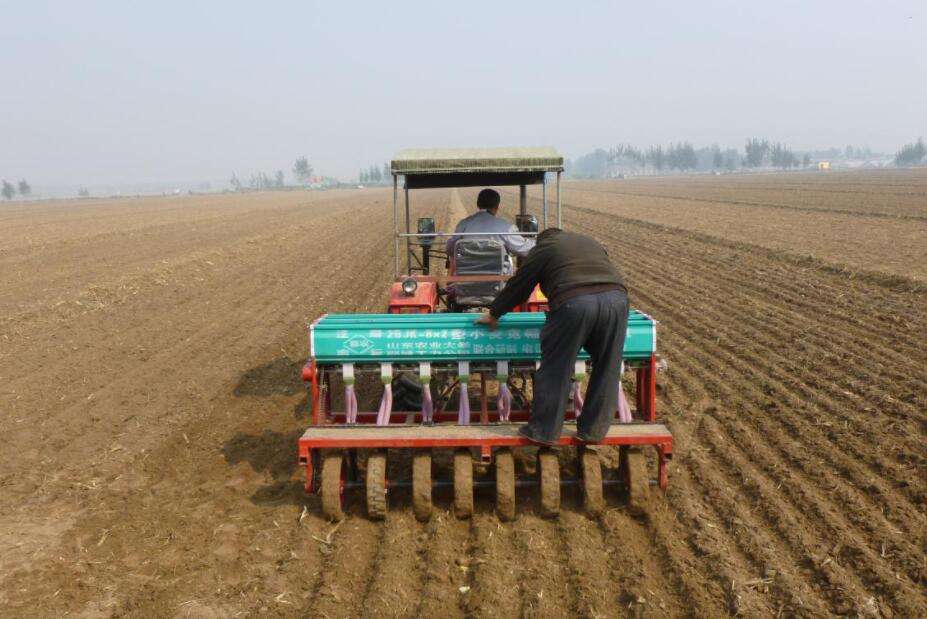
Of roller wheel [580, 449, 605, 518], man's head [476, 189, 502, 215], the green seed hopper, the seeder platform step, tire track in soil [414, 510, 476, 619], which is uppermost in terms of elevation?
man's head [476, 189, 502, 215]

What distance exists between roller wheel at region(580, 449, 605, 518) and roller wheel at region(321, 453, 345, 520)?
152 centimetres

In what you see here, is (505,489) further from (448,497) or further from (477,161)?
(477,161)

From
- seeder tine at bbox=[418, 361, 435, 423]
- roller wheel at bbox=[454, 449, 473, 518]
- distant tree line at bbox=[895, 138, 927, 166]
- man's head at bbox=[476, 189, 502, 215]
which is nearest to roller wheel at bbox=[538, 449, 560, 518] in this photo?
roller wheel at bbox=[454, 449, 473, 518]

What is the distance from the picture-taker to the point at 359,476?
17.3ft

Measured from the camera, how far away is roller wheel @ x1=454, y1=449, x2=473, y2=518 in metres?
4.44

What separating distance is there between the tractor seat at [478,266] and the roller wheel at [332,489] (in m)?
2.37

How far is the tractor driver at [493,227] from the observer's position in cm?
653

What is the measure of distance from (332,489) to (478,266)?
8.95ft

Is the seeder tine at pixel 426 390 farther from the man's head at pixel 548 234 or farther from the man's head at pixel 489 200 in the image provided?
the man's head at pixel 489 200

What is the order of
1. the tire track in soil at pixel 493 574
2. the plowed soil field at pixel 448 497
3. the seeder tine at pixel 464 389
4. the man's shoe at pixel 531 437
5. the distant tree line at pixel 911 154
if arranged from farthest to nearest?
1. the distant tree line at pixel 911 154
2. the seeder tine at pixel 464 389
3. the man's shoe at pixel 531 437
4. the plowed soil field at pixel 448 497
5. the tire track in soil at pixel 493 574

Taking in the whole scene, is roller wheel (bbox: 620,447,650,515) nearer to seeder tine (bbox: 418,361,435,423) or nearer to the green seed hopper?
the green seed hopper

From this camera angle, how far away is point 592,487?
14.6ft

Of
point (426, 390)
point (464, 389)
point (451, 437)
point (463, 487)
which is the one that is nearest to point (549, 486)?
point (463, 487)

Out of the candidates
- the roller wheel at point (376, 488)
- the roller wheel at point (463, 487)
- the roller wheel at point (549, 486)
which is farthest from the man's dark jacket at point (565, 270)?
the roller wheel at point (376, 488)
